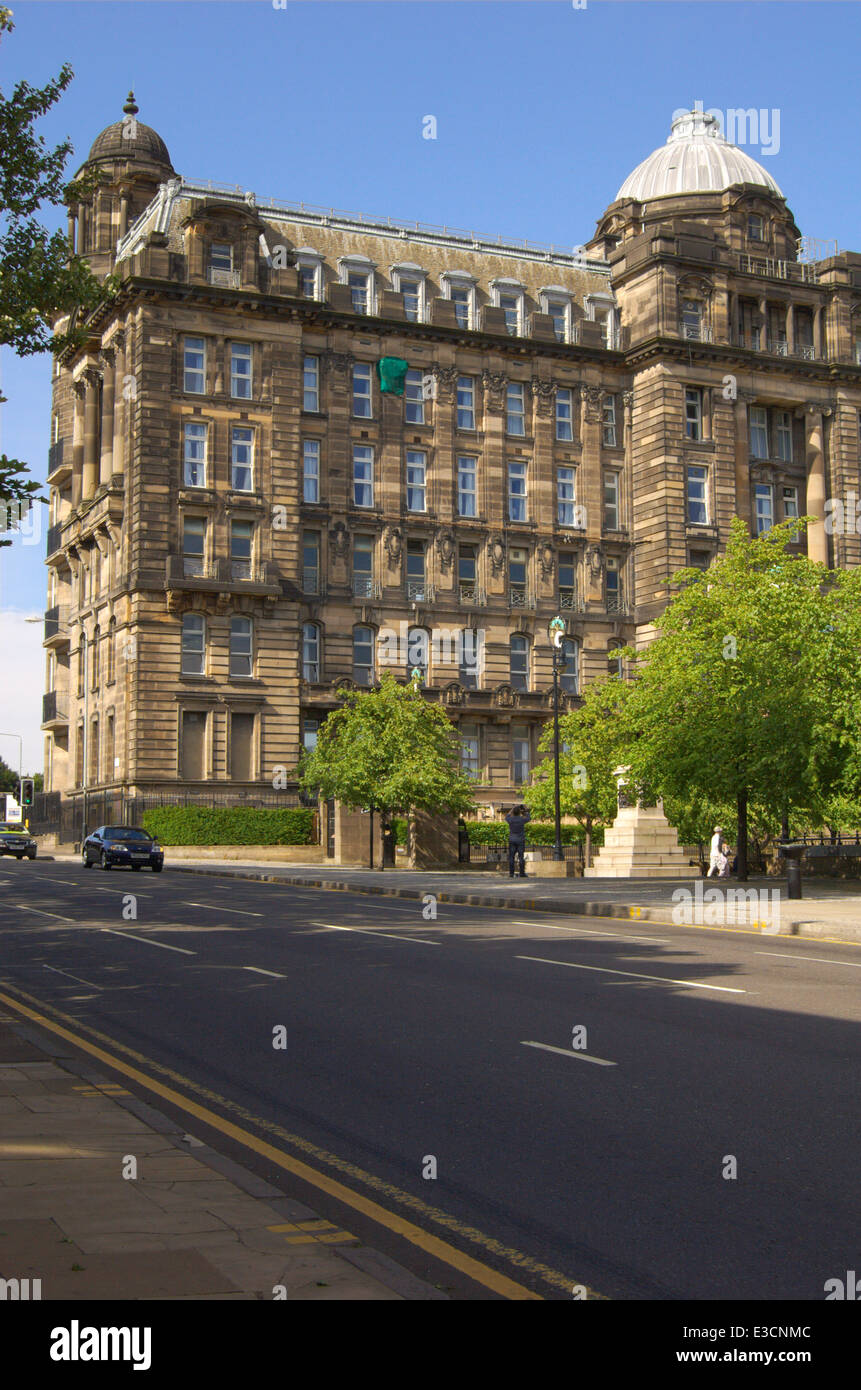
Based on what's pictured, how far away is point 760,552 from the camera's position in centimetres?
4028

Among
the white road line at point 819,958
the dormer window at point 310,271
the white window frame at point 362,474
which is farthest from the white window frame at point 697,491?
the white road line at point 819,958

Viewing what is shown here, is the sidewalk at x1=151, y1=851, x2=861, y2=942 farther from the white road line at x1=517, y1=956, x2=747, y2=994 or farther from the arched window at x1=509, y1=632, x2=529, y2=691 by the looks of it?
the arched window at x1=509, y1=632, x2=529, y2=691

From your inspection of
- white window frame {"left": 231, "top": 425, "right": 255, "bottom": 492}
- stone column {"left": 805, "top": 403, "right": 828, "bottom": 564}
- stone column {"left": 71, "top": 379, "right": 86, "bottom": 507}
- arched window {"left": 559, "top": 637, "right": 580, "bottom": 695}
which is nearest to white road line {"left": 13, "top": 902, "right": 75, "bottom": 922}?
white window frame {"left": 231, "top": 425, "right": 255, "bottom": 492}

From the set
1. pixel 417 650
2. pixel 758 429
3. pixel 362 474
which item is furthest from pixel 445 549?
pixel 758 429

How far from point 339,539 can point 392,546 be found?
8.36 ft

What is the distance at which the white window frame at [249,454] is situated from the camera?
61.0m

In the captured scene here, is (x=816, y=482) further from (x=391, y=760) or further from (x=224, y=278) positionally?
(x=391, y=760)

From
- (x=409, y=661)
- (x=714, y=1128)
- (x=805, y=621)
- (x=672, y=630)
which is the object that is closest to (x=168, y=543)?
(x=409, y=661)

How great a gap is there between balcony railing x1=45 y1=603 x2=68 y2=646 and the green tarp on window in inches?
818

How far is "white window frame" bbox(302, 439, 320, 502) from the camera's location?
64062mm

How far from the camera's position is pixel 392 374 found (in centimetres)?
6569

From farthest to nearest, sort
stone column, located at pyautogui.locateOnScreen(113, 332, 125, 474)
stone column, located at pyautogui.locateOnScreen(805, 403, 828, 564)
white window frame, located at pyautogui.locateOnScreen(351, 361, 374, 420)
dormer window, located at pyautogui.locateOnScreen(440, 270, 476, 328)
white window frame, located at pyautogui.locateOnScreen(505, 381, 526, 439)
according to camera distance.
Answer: stone column, located at pyautogui.locateOnScreen(805, 403, 828, 564) < dormer window, located at pyautogui.locateOnScreen(440, 270, 476, 328) < white window frame, located at pyautogui.locateOnScreen(505, 381, 526, 439) < white window frame, located at pyautogui.locateOnScreen(351, 361, 374, 420) < stone column, located at pyautogui.locateOnScreen(113, 332, 125, 474)

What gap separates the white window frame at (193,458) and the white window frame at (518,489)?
15.4 metres
